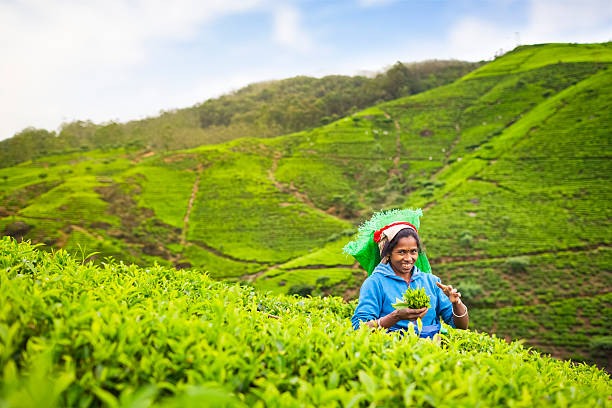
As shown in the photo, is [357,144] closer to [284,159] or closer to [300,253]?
[284,159]

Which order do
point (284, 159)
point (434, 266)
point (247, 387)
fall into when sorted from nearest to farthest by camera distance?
point (247, 387)
point (434, 266)
point (284, 159)

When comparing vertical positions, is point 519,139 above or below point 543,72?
below

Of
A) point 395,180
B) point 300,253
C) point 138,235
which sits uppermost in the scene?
point 395,180

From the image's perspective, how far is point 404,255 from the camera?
3199 millimetres

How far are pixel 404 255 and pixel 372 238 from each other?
2.01 feet

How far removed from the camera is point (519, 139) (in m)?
36.1

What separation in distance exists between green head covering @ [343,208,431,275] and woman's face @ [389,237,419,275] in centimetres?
44

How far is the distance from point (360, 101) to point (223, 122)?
34276 millimetres

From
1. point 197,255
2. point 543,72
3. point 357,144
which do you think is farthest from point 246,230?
point 543,72

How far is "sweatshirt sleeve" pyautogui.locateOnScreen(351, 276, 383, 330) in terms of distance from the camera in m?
2.90

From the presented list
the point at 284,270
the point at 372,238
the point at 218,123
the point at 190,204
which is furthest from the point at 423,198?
the point at 218,123

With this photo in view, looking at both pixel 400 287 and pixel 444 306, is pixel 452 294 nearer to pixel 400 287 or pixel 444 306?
pixel 444 306

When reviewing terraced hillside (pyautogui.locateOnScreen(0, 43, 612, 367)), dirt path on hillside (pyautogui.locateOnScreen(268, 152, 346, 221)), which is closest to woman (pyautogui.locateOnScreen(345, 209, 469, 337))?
terraced hillside (pyautogui.locateOnScreen(0, 43, 612, 367))

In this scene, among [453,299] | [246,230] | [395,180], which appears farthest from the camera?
[395,180]
